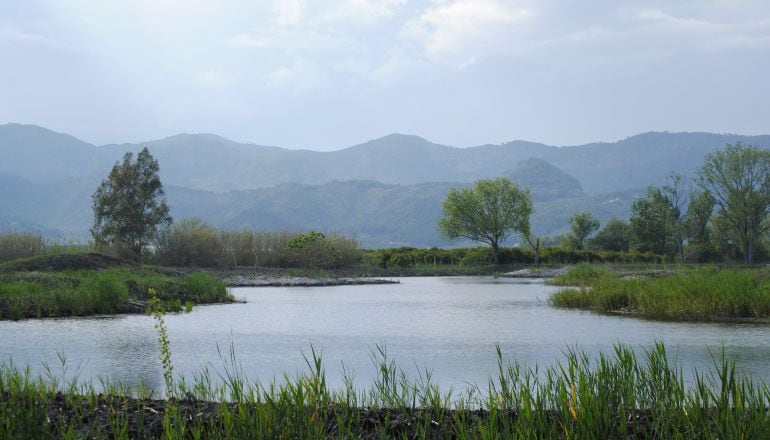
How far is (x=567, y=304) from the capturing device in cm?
2117

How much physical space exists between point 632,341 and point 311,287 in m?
19.7

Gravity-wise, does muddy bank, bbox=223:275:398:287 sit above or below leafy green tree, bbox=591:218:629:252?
below

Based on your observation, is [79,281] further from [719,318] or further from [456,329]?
[719,318]

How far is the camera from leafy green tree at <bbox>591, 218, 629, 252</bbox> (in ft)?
221

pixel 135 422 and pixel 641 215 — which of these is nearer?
pixel 135 422

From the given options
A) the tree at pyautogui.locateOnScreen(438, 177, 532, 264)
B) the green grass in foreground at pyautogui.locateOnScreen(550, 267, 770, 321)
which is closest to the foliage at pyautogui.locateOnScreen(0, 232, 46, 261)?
the green grass in foreground at pyautogui.locateOnScreen(550, 267, 770, 321)

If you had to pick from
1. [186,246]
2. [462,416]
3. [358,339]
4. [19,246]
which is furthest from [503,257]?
[462,416]

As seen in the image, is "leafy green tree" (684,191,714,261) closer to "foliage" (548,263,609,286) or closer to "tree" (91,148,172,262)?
"foliage" (548,263,609,286)

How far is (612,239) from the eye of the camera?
67.7 metres

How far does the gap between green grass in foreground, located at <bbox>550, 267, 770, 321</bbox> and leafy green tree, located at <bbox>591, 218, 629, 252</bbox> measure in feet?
158

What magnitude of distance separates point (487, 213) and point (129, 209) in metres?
28.1

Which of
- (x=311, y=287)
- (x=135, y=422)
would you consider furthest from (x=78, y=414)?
(x=311, y=287)

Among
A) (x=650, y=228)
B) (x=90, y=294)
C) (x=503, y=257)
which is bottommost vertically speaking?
(x=90, y=294)

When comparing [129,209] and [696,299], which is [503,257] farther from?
[696,299]
